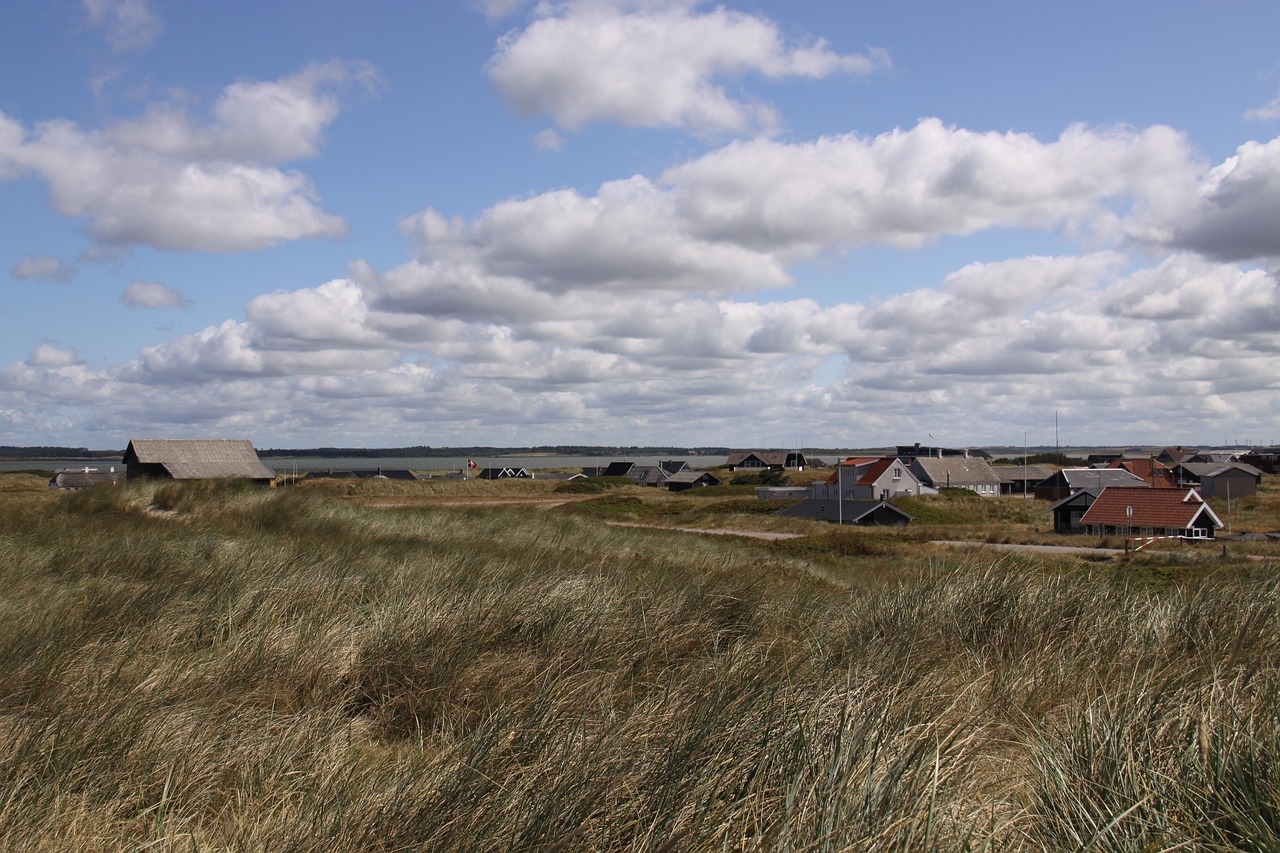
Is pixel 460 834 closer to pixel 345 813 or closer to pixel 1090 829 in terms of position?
pixel 345 813

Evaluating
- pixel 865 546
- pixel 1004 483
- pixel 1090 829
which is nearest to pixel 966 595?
pixel 1090 829

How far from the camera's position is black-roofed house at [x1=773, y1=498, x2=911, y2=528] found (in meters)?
63.6

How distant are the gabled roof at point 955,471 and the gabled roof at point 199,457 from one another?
65.5 meters

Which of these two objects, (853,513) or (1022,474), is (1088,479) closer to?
(853,513)

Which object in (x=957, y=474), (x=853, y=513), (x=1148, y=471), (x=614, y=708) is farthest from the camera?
(x=957, y=474)

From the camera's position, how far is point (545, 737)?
179 inches

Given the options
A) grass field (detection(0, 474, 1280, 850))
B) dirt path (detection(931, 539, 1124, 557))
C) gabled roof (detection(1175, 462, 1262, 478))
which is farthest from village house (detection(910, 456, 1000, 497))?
grass field (detection(0, 474, 1280, 850))

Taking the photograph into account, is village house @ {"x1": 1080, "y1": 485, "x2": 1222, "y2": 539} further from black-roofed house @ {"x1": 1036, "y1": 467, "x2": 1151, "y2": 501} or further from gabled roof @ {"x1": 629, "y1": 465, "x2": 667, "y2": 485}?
gabled roof @ {"x1": 629, "y1": 465, "x2": 667, "y2": 485}

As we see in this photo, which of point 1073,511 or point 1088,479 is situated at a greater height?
point 1088,479

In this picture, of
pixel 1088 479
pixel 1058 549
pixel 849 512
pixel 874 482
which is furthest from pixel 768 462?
pixel 1058 549

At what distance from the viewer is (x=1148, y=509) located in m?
50.6

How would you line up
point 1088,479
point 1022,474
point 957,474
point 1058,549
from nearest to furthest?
point 1058,549
point 1088,479
point 957,474
point 1022,474

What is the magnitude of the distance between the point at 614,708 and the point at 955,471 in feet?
322

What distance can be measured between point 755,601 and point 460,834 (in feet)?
18.2
